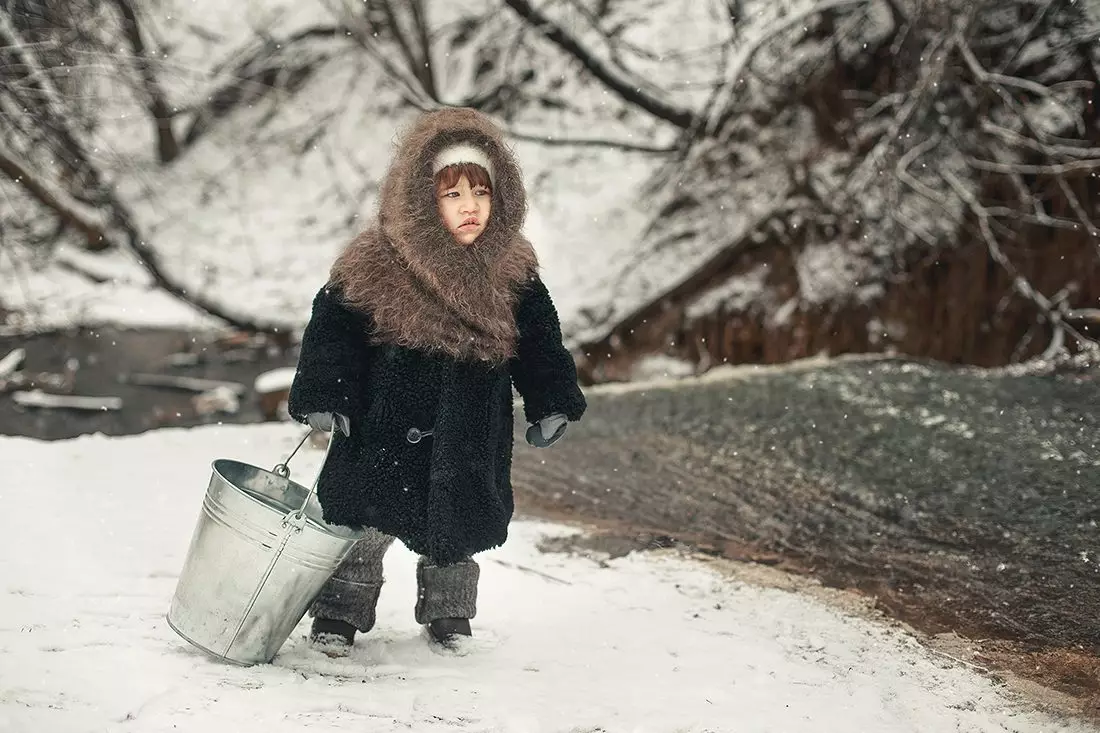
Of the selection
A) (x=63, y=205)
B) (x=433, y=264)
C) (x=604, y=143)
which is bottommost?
(x=433, y=264)

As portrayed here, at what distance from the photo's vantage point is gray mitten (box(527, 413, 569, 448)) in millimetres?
3049

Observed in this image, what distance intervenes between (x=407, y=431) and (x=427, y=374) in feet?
0.52

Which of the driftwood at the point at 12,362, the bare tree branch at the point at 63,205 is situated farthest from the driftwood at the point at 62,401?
the bare tree branch at the point at 63,205

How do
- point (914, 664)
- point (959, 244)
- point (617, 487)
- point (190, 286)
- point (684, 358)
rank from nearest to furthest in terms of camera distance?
point (914, 664) → point (617, 487) → point (959, 244) → point (684, 358) → point (190, 286)

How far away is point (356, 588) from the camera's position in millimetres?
2998

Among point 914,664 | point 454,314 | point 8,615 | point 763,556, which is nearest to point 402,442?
Answer: point 454,314

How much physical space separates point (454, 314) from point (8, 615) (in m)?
1.39

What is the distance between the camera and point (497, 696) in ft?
8.78

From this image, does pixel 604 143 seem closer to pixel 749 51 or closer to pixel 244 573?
pixel 749 51

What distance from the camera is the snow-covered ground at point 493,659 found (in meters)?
2.45

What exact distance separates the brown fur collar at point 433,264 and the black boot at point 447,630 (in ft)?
2.41

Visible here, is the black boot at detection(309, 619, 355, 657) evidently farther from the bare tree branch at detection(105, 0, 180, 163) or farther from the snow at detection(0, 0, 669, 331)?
the snow at detection(0, 0, 669, 331)

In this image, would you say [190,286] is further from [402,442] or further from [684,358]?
[402,442]

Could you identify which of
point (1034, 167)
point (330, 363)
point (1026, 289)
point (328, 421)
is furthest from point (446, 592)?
point (1034, 167)
